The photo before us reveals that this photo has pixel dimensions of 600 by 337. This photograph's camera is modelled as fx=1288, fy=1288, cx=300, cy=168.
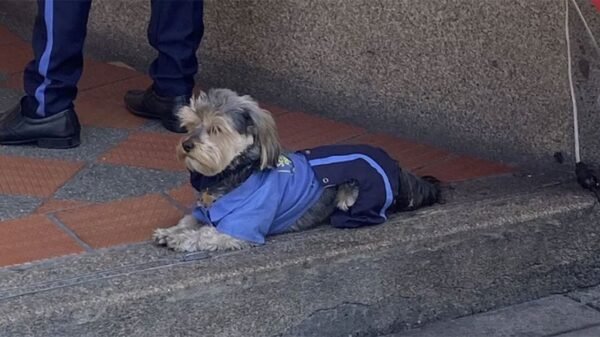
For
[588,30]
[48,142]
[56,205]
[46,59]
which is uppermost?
[46,59]

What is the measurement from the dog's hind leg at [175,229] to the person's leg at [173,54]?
1195mm

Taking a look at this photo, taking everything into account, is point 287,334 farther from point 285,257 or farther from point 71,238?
point 71,238

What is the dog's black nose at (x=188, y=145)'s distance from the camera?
3973mm

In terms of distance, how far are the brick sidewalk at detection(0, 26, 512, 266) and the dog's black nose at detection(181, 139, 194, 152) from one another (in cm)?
40

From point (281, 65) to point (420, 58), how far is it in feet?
2.54

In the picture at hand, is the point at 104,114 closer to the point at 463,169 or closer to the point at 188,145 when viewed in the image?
the point at 463,169

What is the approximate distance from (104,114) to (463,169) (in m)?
1.62

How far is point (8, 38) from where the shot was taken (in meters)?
6.76

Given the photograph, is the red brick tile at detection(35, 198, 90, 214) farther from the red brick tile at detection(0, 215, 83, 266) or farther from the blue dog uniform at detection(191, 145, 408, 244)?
the blue dog uniform at detection(191, 145, 408, 244)

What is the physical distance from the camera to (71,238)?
4227 mm

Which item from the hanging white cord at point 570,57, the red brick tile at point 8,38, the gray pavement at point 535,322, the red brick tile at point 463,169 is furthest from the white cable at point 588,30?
the red brick tile at point 8,38

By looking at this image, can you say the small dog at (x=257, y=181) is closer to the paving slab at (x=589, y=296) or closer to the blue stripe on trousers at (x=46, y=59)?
the paving slab at (x=589, y=296)

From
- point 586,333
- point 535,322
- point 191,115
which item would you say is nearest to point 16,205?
point 191,115

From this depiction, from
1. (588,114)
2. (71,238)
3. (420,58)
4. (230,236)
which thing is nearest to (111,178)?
(71,238)
